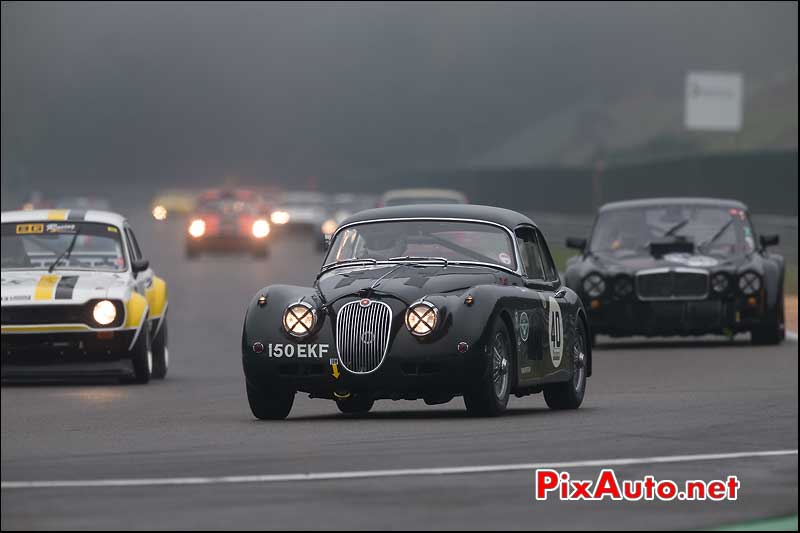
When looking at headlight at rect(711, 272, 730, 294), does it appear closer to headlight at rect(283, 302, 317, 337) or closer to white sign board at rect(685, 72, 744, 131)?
headlight at rect(283, 302, 317, 337)

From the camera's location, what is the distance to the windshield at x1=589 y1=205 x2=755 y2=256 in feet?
57.3

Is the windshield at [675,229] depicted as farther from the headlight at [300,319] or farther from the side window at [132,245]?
the headlight at [300,319]

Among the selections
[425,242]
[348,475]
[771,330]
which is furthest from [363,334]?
[771,330]

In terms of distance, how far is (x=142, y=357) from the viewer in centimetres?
1563

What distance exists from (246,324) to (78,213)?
665 cm

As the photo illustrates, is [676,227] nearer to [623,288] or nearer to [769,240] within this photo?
[623,288]

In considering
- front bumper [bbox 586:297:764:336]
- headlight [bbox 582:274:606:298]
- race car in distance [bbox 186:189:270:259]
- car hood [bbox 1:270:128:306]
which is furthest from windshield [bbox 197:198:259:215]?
car hood [bbox 1:270:128:306]

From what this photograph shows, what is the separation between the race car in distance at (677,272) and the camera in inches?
685

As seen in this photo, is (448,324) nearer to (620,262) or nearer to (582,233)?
(620,262)

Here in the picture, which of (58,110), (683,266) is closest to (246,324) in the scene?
(683,266)

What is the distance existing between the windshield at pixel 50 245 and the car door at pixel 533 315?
6410 mm

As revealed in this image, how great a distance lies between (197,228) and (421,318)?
15105 millimetres

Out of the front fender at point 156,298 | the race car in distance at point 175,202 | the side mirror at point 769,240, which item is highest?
the race car in distance at point 175,202

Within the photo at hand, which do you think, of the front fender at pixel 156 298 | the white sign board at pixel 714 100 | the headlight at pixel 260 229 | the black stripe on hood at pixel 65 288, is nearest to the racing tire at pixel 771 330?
the front fender at pixel 156 298
